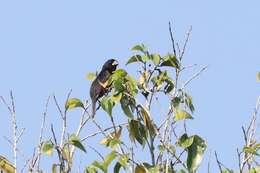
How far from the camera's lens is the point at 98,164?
377 cm

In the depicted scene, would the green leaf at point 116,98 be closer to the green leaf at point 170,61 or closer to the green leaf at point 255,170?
the green leaf at point 170,61

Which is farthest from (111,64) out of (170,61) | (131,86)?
(131,86)

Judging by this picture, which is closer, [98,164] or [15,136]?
[98,164]

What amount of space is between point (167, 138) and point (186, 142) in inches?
7.1

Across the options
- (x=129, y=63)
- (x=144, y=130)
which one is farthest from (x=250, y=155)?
(x=129, y=63)

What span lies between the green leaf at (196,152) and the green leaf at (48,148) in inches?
26.7

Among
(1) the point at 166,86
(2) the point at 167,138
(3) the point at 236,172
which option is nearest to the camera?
(3) the point at 236,172

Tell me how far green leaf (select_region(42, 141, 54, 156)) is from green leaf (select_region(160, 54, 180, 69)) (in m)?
0.81

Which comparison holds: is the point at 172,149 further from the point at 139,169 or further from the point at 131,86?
the point at 131,86

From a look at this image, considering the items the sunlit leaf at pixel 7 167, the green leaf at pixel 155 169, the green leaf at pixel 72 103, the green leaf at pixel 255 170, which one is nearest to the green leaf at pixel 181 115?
the green leaf at pixel 155 169

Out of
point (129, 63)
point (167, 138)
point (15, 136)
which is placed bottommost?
point (167, 138)

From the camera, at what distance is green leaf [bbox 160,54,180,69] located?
422 centimetres

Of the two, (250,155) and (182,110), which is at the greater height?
(182,110)

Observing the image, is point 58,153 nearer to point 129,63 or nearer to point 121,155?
point 121,155
